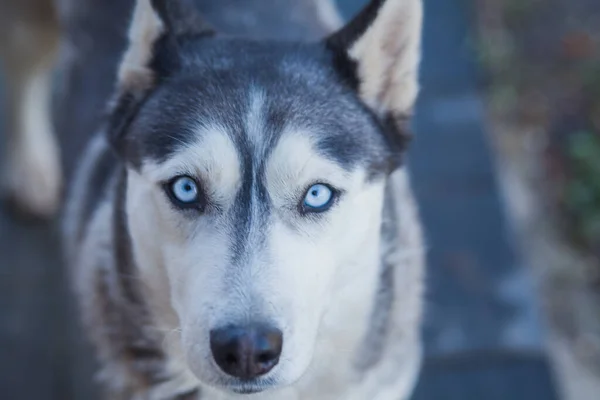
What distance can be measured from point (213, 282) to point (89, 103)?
144cm

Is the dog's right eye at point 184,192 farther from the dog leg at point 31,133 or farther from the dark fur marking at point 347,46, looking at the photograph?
the dog leg at point 31,133

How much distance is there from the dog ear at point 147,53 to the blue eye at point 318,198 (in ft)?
1.75

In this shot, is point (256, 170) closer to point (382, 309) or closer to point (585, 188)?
point (382, 309)

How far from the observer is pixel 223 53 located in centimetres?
224

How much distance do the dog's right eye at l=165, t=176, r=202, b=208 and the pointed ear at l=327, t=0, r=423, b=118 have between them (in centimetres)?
54

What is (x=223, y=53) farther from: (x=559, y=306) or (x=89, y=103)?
(x=559, y=306)

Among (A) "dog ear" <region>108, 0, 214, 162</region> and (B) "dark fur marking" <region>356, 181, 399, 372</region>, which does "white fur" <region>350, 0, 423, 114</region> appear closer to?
(B) "dark fur marking" <region>356, 181, 399, 372</region>

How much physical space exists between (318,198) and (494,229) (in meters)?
1.94

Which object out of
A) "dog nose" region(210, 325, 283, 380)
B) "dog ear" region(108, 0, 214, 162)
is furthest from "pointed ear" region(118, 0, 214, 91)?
"dog nose" region(210, 325, 283, 380)

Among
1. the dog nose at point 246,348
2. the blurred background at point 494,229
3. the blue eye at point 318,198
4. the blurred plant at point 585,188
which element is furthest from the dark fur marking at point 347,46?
the blurred plant at point 585,188

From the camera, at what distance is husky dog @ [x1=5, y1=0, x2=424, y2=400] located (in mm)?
1955

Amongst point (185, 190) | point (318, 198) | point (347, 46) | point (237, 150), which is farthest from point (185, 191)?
point (347, 46)

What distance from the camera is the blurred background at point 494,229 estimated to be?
3.51m

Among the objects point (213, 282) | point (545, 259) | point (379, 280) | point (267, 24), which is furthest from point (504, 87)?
point (213, 282)
